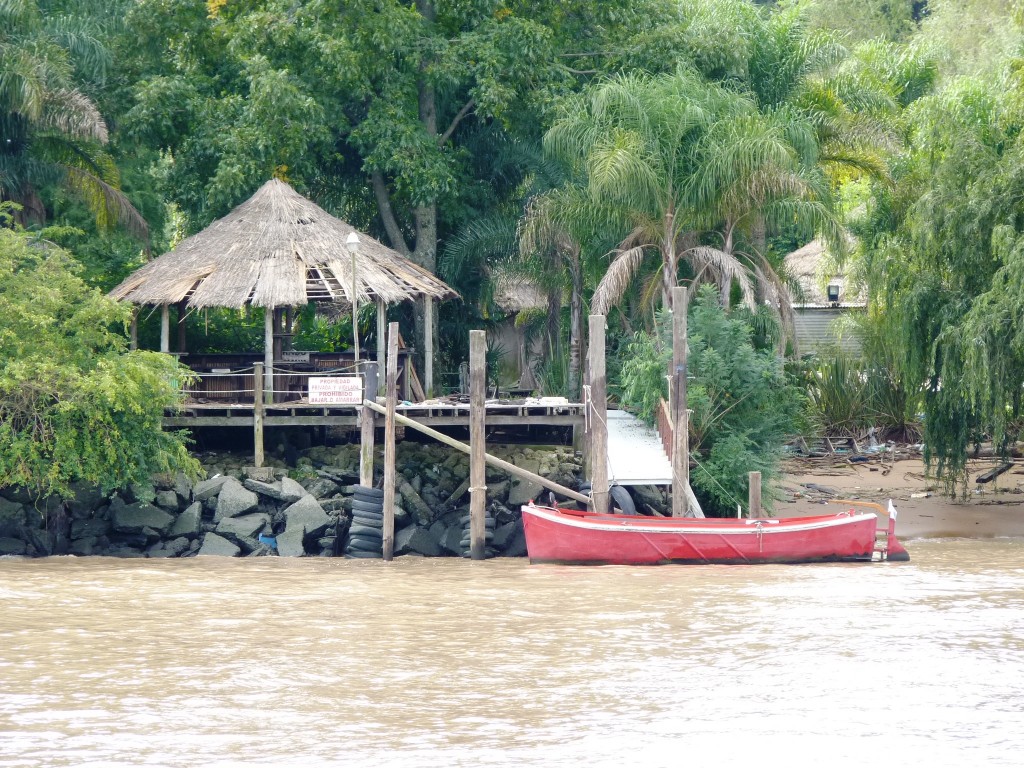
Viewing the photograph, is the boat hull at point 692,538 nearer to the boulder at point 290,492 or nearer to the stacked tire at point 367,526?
the stacked tire at point 367,526

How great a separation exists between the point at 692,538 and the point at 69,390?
9.30 metres

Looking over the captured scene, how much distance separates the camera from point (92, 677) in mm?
13930

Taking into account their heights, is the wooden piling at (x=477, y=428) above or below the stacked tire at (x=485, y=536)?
above

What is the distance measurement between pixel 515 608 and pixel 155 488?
757cm

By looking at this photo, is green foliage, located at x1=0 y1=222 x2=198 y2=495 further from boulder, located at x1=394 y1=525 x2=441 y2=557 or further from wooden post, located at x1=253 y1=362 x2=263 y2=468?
boulder, located at x1=394 y1=525 x2=441 y2=557

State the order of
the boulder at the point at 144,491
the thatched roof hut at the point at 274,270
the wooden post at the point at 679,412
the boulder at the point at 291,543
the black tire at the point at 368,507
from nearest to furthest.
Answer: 1. the wooden post at the point at 679,412
2. the boulder at the point at 144,491
3. the black tire at the point at 368,507
4. the boulder at the point at 291,543
5. the thatched roof hut at the point at 274,270

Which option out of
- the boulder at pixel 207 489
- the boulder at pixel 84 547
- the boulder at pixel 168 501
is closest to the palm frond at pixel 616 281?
the boulder at pixel 207 489

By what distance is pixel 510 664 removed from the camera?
14.5m

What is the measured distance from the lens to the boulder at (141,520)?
2170 cm

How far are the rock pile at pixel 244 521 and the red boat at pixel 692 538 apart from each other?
6.35 ft

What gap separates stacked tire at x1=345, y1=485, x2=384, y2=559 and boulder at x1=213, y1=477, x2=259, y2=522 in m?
1.75

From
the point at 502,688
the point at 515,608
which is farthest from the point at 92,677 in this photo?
the point at 515,608

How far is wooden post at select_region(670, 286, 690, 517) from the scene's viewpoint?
20.6m

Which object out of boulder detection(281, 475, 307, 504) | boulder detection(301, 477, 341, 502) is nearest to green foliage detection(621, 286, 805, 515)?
boulder detection(301, 477, 341, 502)
